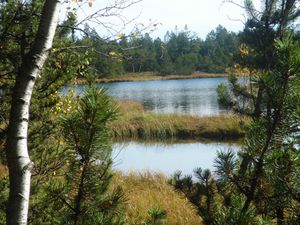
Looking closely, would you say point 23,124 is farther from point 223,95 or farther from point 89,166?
point 223,95

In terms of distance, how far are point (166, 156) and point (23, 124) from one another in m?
15.9

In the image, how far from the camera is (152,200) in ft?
29.8

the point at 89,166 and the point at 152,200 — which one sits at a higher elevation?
the point at 89,166

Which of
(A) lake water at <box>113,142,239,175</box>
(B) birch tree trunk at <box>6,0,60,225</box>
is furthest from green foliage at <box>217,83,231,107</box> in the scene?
(A) lake water at <box>113,142,239,175</box>

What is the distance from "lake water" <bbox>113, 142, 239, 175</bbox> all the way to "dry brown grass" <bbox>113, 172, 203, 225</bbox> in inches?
109

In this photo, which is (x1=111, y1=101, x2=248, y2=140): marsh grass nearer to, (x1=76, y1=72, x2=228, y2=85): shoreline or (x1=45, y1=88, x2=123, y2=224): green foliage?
(x1=45, y1=88, x2=123, y2=224): green foliage

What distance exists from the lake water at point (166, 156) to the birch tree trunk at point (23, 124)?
40.7 feet

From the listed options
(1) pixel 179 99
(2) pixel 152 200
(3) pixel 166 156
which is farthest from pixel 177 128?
(1) pixel 179 99

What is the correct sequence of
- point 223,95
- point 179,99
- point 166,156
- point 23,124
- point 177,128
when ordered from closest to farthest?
point 23,124, point 223,95, point 166,156, point 177,128, point 179,99

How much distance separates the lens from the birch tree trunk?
179 centimetres

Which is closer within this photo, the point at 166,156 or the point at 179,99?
the point at 166,156

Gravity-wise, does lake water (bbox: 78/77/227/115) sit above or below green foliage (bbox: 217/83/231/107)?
below

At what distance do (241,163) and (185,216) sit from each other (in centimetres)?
563

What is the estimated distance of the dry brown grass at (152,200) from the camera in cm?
754
